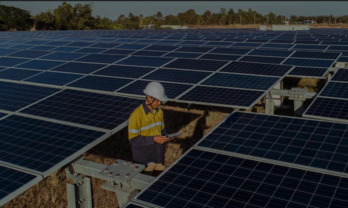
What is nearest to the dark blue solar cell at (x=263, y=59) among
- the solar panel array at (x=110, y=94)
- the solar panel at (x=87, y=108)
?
the solar panel array at (x=110, y=94)

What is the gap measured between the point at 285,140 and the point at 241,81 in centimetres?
533

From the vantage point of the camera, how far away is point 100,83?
12.6m

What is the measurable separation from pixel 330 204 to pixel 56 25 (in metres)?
80.9

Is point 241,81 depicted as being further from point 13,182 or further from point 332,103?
point 13,182

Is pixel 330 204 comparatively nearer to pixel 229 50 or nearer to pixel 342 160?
pixel 342 160

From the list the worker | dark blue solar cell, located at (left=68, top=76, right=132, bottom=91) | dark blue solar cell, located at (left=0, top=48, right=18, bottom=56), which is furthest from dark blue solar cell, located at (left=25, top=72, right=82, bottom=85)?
dark blue solar cell, located at (left=0, top=48, right=18, bottom=56)

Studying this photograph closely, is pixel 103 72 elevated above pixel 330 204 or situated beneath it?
elevated above

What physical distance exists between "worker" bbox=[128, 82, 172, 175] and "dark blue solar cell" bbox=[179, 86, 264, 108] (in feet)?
8.00

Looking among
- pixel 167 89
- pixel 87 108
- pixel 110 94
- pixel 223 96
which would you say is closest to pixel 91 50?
pixel 110 94

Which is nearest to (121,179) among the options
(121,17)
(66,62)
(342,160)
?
(342,160)

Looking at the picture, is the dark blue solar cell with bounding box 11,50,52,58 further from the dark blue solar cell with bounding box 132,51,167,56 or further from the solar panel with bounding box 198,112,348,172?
the solar panel with bounding box 198,112,348,172

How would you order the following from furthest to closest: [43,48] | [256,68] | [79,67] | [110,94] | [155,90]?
1. [43,48]
2. [79,67]
3. [256,68]
4. [110,94]
5. [155,90]

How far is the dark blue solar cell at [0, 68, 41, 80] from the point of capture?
46.6 ft

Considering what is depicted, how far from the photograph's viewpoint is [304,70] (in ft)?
48.8
